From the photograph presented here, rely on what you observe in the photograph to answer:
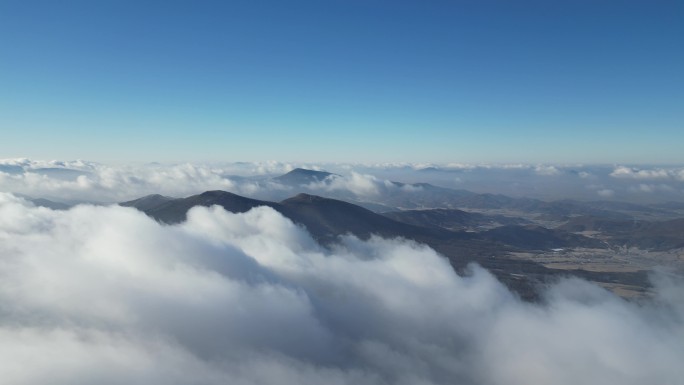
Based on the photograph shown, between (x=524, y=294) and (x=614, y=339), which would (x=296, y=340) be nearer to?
(x=614, y=339)

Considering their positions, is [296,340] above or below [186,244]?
below

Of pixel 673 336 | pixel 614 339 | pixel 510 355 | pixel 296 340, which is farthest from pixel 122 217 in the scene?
pixel 673 336

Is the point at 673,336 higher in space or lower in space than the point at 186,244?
lower

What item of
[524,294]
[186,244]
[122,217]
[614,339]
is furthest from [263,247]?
[614,339]

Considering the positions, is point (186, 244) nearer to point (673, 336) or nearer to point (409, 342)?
point (409, 342)

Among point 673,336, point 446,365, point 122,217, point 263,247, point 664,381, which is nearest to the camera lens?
point 664,381

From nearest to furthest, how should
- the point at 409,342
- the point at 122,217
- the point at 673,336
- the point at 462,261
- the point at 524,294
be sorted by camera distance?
the point at 409,342, the point at 673,336, the point at 524,294, the point at 122,217, the point at 462,261

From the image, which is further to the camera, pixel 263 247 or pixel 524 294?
pixel 263 247

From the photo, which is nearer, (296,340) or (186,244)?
(296,340)

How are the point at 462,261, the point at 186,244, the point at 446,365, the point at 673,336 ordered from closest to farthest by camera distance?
the point at 446,365, the point at 673,336, the point at 186,244, the point at 462,261
